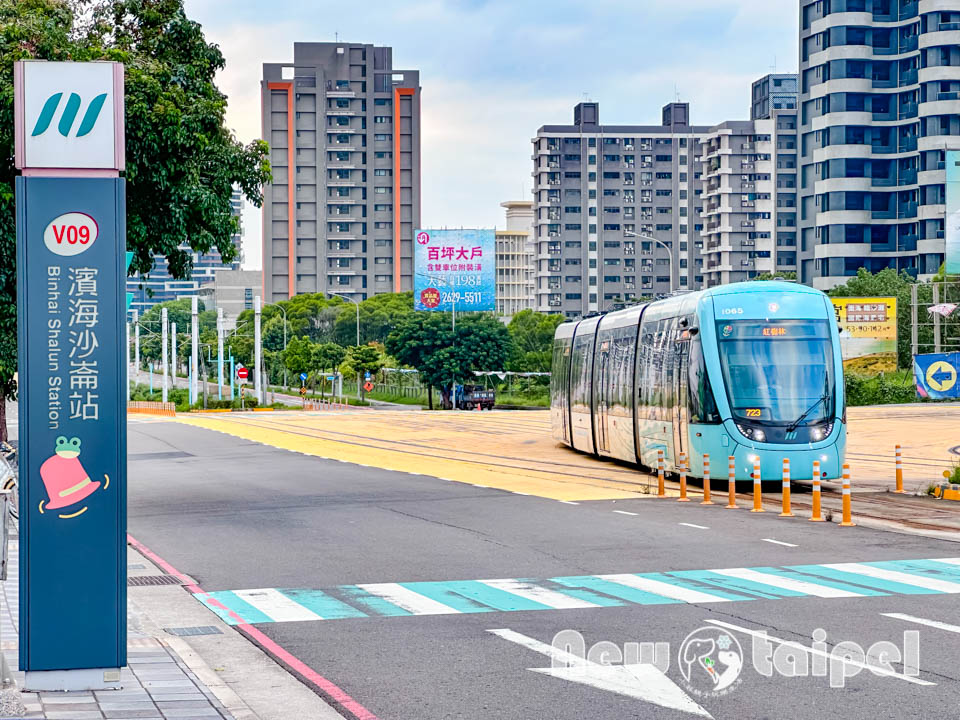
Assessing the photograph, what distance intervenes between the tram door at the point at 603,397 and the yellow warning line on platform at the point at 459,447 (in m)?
0.64

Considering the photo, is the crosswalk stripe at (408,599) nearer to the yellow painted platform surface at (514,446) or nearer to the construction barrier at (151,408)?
the yellow painted platform surface at (514,446)

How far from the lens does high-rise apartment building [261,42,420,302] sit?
157000mm

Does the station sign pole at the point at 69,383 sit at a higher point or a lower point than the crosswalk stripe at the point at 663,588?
higher

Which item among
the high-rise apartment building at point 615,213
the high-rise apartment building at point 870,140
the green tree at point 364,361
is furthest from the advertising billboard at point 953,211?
the high-rise apartment building at point 615,213

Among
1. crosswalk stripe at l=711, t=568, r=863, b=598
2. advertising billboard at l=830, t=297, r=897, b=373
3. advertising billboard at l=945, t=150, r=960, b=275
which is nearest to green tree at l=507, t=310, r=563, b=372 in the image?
advertising billboard at l=830, t=297, r=897, b=373

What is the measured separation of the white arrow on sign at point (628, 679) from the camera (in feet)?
26.7

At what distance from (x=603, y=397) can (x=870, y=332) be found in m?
50.0

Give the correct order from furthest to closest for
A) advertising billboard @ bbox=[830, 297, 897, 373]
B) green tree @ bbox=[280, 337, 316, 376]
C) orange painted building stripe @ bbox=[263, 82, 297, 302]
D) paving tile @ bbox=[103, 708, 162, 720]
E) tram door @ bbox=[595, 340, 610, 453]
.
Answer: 1. orange painted building stripe @ bbox=[263, 82, 297, 302]
2. green tree @ bbox=[280, 337, 316, 376]
3. advertising billboard @ bbox=[830, 297, 897, 373]
4. tram door @ bbox=[595, 340, 610, 453]
5. paving tile @ bbox=[103, 708, 162, 720]

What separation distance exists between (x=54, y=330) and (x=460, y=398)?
74.9 metres

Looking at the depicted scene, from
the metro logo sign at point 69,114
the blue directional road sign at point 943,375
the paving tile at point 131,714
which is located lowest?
the paving tile at point 131,714

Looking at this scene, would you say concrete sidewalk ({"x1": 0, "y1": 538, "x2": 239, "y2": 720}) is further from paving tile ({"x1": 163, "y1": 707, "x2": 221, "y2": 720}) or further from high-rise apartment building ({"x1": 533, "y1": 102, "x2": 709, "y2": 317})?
high-rise apartment building ({"x1": 533, "y1": 102, "x2": 709, "y2": 317})

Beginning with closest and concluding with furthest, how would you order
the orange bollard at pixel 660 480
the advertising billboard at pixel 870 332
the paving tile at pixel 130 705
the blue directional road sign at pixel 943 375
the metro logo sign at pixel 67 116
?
the paving tile at pixel 130 705
the metro logo sign at pixel 67 116
the orange bollard at pixel 660 480
the blue directional road sign at pixel 943 375
the advertising billboard at pixel 870 332

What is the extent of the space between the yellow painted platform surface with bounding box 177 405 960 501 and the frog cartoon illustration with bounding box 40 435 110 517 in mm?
15159

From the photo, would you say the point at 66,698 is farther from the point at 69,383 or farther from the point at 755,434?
the point at 755,434
